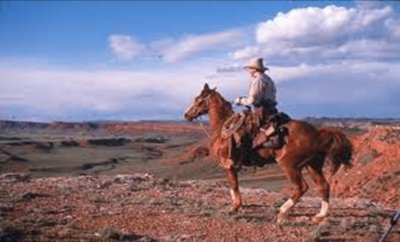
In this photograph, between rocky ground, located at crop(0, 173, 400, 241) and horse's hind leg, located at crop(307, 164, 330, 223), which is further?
horse's hind leg, located at crop(307, 164, 330, 223)

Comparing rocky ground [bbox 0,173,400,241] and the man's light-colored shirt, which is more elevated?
the man's light-colored shirt

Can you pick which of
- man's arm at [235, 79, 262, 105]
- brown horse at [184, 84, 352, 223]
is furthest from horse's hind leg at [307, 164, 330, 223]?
man's arm at [235, 79, 262, 105]

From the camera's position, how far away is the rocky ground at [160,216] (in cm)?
1148

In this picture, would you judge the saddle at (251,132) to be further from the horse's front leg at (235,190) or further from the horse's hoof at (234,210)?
the horse's hoof at (234,210)

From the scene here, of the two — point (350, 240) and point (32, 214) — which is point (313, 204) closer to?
point (350, 240)

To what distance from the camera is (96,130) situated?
17288cm

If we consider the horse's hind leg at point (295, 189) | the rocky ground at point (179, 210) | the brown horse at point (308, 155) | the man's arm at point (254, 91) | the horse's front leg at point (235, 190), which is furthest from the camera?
the horse's front leg at point (235, 190)

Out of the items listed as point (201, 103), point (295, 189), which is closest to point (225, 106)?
point (201, 103)

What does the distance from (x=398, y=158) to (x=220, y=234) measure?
16439mm

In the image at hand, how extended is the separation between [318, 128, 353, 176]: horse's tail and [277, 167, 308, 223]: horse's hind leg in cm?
62

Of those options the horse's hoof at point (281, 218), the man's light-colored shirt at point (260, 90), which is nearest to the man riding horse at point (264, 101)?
the man's light-colored shirt at point (260, 90)

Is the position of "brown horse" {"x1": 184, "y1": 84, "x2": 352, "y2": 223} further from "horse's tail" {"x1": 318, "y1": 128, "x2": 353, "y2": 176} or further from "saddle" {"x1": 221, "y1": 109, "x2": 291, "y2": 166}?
"saddle" {"x1": 221, "y1": 109, "x2": 291, "y2": 166}

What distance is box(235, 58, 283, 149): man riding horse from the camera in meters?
13.7

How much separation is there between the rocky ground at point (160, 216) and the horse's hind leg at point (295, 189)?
0.84 feet
